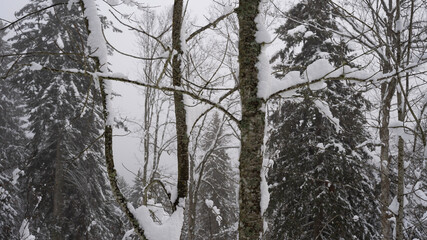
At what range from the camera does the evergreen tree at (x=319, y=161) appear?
8.15 meters

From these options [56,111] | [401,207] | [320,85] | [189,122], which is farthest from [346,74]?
[56,111]

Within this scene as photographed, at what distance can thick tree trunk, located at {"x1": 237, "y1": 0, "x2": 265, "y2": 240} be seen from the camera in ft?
5.66

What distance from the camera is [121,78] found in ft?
6.12

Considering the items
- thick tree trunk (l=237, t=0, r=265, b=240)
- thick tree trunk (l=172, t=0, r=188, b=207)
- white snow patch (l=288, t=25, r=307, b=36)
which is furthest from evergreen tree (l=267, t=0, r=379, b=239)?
thick tree trunk (l=237, t=0, r=265, b=240)

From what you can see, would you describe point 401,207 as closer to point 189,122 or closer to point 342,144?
point 189,122

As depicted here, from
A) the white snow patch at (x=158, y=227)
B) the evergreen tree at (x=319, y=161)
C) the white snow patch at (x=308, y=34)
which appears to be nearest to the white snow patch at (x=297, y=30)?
the evergreen tree at (x=319, y=161)

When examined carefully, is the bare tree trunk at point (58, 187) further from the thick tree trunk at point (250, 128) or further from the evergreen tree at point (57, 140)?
A: the thick tree trunk at point (250, 128)

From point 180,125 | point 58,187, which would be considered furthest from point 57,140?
point 180,125

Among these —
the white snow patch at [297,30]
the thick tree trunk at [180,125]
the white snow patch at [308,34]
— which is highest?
the white snow patch at [297,30]

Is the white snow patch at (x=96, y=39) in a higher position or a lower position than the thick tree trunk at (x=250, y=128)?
higher

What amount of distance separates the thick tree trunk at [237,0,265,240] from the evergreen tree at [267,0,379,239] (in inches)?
247

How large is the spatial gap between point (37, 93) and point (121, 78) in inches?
528

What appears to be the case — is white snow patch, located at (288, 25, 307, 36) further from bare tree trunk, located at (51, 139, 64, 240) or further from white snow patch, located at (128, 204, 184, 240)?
bare tree trunk, located at (51, 139, 64, 240)

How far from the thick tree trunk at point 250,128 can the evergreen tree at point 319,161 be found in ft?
20.6
